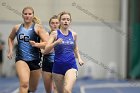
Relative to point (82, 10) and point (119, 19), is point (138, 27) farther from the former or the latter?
point (82, 10)

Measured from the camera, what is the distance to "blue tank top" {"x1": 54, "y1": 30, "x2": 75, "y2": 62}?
23.8 ft

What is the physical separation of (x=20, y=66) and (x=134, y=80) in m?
11.3

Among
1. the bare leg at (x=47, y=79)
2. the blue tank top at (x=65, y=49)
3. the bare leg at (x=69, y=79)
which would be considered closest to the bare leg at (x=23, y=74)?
the blue tank top at (x=65, y=49)

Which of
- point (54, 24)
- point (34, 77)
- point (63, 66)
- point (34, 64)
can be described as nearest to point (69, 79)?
point (63, 66)

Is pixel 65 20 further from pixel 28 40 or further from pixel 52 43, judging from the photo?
pixel 28 40

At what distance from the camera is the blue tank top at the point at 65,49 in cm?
726

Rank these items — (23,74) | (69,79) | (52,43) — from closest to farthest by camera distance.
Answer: (69,79)
(52,43)
(23,74)

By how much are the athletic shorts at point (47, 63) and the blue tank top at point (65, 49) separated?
50.9 inches

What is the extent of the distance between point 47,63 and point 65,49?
1.50 m

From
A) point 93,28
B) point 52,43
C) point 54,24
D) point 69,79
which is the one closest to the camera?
point 69,79

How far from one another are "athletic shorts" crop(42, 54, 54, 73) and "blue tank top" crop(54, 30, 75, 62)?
4.24ft

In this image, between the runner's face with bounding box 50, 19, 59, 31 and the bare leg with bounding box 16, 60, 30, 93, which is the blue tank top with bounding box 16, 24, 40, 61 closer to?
the bare leg with bounding box 16, 60, 30, 93

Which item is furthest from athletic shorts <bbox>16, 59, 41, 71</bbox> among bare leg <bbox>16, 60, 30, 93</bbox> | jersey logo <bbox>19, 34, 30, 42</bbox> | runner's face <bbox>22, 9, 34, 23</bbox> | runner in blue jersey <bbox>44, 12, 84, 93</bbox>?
runner's face <bbox>22, 9, 34, 23</bbox>

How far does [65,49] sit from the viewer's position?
7.28m
